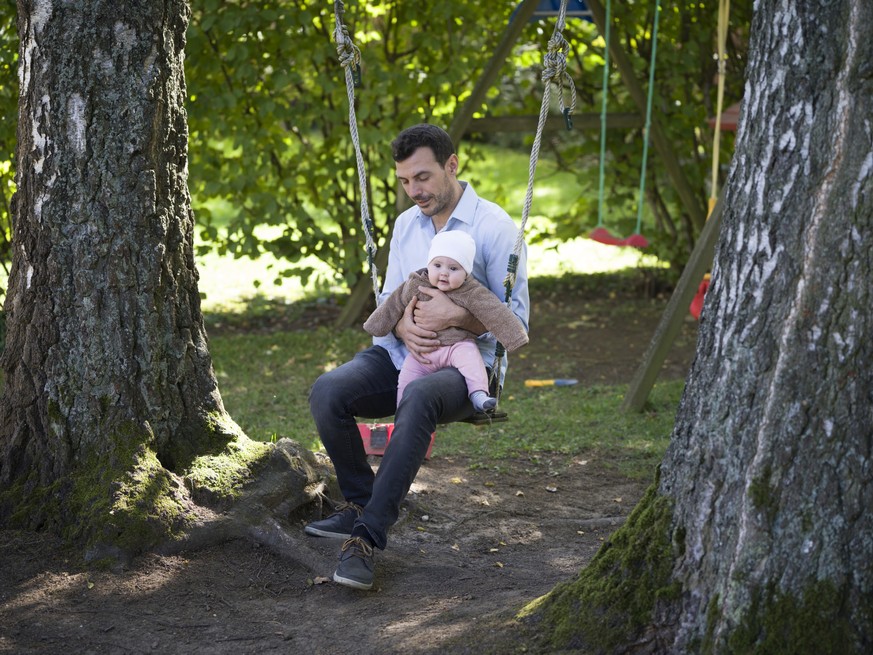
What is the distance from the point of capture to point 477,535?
417 cm

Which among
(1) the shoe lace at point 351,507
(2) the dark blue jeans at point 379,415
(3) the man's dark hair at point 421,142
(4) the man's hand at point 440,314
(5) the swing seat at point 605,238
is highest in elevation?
(3) the man's dark hair at point 421,142

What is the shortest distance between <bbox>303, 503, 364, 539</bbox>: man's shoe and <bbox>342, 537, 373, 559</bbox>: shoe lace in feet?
1.10

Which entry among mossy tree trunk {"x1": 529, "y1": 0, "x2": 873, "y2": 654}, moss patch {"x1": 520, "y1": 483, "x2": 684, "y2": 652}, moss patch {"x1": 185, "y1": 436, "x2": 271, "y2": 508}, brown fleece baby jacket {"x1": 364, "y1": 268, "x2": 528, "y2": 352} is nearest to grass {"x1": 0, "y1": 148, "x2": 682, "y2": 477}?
moss patch {"x1": 185, "y1": 436, "x2": 271, "y2": 508}

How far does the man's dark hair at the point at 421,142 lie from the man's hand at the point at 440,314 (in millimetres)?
500

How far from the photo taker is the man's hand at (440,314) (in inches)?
145

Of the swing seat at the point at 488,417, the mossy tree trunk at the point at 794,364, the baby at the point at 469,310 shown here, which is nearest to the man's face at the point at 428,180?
the baby at the point at 469,310

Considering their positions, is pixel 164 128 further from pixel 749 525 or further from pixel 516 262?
pixel 749 525

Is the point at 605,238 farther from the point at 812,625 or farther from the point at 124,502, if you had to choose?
the point at 812,625

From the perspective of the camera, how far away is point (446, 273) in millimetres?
3660

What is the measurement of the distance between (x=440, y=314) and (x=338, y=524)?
842mm

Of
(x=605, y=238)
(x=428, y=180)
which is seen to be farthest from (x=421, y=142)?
(x=605, y=238)

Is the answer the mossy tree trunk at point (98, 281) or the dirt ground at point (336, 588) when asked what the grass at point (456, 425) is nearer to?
the dirt ground at point (336, 588)

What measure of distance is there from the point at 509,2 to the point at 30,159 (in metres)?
5.52

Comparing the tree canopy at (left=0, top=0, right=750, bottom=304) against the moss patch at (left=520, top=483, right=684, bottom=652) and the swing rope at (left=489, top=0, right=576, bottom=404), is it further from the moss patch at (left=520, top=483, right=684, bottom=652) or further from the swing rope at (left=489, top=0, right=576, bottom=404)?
the moss patch at (left=520, top=483, right=684, bottom=652)
